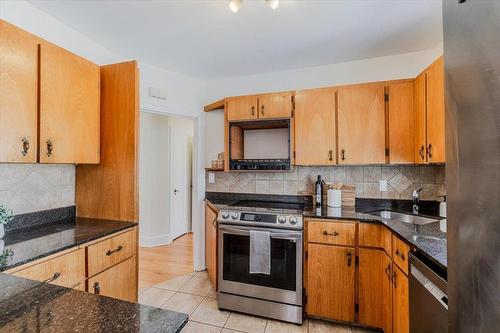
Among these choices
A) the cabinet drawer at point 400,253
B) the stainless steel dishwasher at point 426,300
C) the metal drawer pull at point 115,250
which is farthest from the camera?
the metal drawer pull at point 115,250

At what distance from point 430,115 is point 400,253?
108cm

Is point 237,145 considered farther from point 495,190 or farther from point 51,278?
point 495,190

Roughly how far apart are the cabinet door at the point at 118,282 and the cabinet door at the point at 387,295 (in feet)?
6.29

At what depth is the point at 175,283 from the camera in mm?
2742

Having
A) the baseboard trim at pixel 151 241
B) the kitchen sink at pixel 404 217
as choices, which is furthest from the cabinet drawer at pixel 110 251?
the baseboard trim at pixel 151 241

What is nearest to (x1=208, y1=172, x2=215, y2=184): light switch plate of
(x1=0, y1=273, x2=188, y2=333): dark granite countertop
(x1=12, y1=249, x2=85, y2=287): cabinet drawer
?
(x1=12, y1=249, x2=85, y2=287): cabinet drawer

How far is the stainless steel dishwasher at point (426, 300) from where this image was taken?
107 cm

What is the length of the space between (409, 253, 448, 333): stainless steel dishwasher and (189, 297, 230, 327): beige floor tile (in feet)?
4.78

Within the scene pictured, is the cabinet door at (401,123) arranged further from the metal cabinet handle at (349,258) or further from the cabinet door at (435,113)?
the metal cabinet handle at (349,258)

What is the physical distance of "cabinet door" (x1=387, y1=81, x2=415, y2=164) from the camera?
2166 millimetres

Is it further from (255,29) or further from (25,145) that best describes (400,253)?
(25,145)

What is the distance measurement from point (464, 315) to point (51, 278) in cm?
170

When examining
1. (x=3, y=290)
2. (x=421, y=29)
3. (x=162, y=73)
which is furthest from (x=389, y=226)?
(x=162, y=73)

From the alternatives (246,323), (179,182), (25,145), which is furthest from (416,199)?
(179,182)
